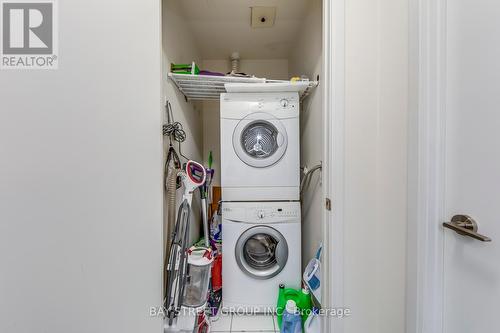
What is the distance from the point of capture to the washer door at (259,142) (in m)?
1.67

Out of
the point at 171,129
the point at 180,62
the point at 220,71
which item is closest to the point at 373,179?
the point at 171,129

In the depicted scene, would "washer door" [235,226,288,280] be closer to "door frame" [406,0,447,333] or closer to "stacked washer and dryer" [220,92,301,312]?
"stacked washer and dryer" [220,92,301,312]

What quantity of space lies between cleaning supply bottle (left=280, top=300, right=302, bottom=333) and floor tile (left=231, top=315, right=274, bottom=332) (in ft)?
0.54

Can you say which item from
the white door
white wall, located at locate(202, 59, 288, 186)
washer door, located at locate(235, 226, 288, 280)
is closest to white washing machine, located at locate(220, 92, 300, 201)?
washer door, located at locate(235, 226, 288, 280)

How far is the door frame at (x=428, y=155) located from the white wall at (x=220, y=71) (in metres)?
2.11

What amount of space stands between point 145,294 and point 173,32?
5.87 feet

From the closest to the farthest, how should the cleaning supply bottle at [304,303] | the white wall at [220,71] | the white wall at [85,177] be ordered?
the white wall at [85,177] → the cleaning supply bottle at [304,303] → the white wall at [220,71]

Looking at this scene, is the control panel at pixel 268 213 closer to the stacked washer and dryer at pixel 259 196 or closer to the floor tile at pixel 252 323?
the stacked washer and dryer at pixel 259 196

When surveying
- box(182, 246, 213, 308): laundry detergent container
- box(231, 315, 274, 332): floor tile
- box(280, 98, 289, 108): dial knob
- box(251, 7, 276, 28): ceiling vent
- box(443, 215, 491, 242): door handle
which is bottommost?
box(231, 315, 274, 332): floor tile

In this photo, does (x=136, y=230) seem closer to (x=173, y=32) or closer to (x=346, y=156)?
(x=346, y=156)

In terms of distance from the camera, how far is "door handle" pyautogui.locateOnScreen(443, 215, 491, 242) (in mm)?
644

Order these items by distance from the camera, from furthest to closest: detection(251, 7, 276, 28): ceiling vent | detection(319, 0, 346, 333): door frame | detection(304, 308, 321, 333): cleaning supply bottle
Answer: detection(251, 7, 276, 28): ceiling vent, detection(304, 308, 321, 333): cleaning supply bottle, detection(319, 0, 346, 333): door frame

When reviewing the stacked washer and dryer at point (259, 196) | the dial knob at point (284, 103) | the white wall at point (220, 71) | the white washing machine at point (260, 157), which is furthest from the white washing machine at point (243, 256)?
the white wall at point (220, 71)

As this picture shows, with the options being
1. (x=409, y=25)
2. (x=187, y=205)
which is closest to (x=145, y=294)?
(x=187, y=205)
